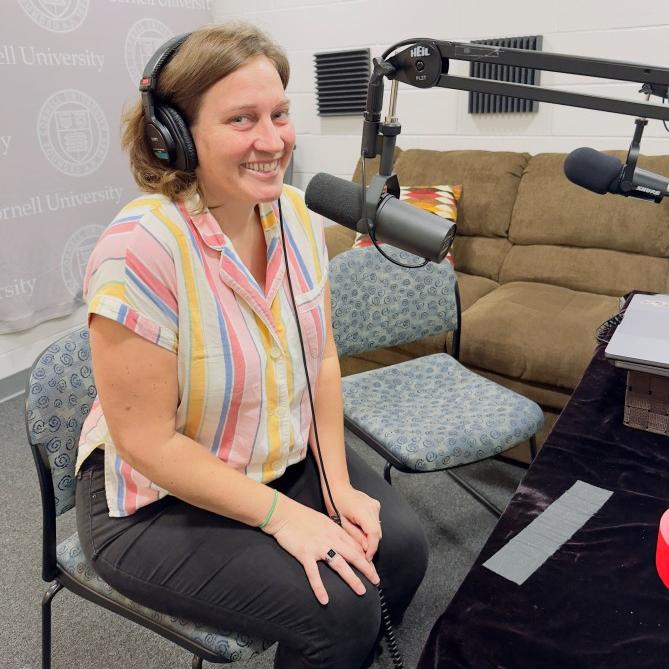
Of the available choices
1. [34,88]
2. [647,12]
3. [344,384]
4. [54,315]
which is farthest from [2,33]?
[647,12]

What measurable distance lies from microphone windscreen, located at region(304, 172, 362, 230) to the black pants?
55 centimetres

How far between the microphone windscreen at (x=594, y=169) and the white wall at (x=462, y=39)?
5.05 ft

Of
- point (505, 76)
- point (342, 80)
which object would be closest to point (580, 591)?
point (505, 76)

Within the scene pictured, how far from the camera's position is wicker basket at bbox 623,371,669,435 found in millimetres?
1103

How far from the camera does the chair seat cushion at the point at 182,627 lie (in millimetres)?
1040

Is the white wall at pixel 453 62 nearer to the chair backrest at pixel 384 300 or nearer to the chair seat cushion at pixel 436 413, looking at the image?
the chair backrest at pixel 384 300

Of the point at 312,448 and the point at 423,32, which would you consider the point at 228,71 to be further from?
the point at 423,32

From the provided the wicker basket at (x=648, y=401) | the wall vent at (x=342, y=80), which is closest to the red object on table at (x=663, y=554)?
the wicker basket at (x=648, y=401)

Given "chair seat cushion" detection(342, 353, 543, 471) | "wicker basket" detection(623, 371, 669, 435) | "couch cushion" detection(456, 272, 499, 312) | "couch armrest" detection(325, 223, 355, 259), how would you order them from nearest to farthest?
1. "wicker basket" detection(623, 371, 669, 435)
2. "chair seat cushion" detection(342, 353, 543, 471)
3. "couch cushion" detection(456, 272, 499, 312)
4. "couch armrest" detection(325, 223, 355, 259)

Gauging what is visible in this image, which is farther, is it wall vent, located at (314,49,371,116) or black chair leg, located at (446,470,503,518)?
wall vent, located at (314,49,371,116)

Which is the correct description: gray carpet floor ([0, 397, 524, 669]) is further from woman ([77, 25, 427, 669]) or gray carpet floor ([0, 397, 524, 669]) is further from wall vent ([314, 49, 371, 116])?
wall vent ([314, 49, 371, 116])

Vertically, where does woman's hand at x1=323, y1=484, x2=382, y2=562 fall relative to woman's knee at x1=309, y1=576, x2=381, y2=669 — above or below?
above

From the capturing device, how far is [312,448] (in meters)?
1.32

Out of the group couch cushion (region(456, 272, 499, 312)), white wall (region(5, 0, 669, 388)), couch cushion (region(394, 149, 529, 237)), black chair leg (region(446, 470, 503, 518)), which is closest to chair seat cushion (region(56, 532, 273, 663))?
black chair leg (region(446, 470, 503, 518))
